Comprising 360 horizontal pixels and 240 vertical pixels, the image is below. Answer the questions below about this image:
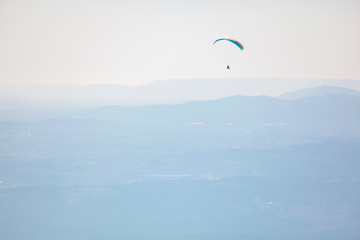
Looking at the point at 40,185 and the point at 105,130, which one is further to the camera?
the point at 105,130

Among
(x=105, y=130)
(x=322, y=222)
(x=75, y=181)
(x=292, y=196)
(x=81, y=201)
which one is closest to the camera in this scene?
(x=322, y=222)

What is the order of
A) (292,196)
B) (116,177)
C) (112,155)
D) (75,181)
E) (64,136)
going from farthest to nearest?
1. (64,136)
2. (112,155)
3. (116,177)
4. (75,181)
5. (292,196)

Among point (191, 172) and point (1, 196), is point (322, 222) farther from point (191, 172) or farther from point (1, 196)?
point (1, 196)

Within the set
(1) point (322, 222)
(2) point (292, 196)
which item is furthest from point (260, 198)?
(1) point (322, 222)

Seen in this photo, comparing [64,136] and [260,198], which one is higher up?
[64,136]

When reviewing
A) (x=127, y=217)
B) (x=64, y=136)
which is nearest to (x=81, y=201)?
(x=127, y=217)

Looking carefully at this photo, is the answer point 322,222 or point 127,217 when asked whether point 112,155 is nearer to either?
point 127,217

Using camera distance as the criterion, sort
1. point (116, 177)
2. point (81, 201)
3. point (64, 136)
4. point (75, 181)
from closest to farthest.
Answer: point (81, 201), point (75, 181), point (116, 177), point (64, 136)

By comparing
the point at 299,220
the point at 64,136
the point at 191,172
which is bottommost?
the point at 299,220

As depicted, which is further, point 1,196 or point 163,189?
point 163,189
